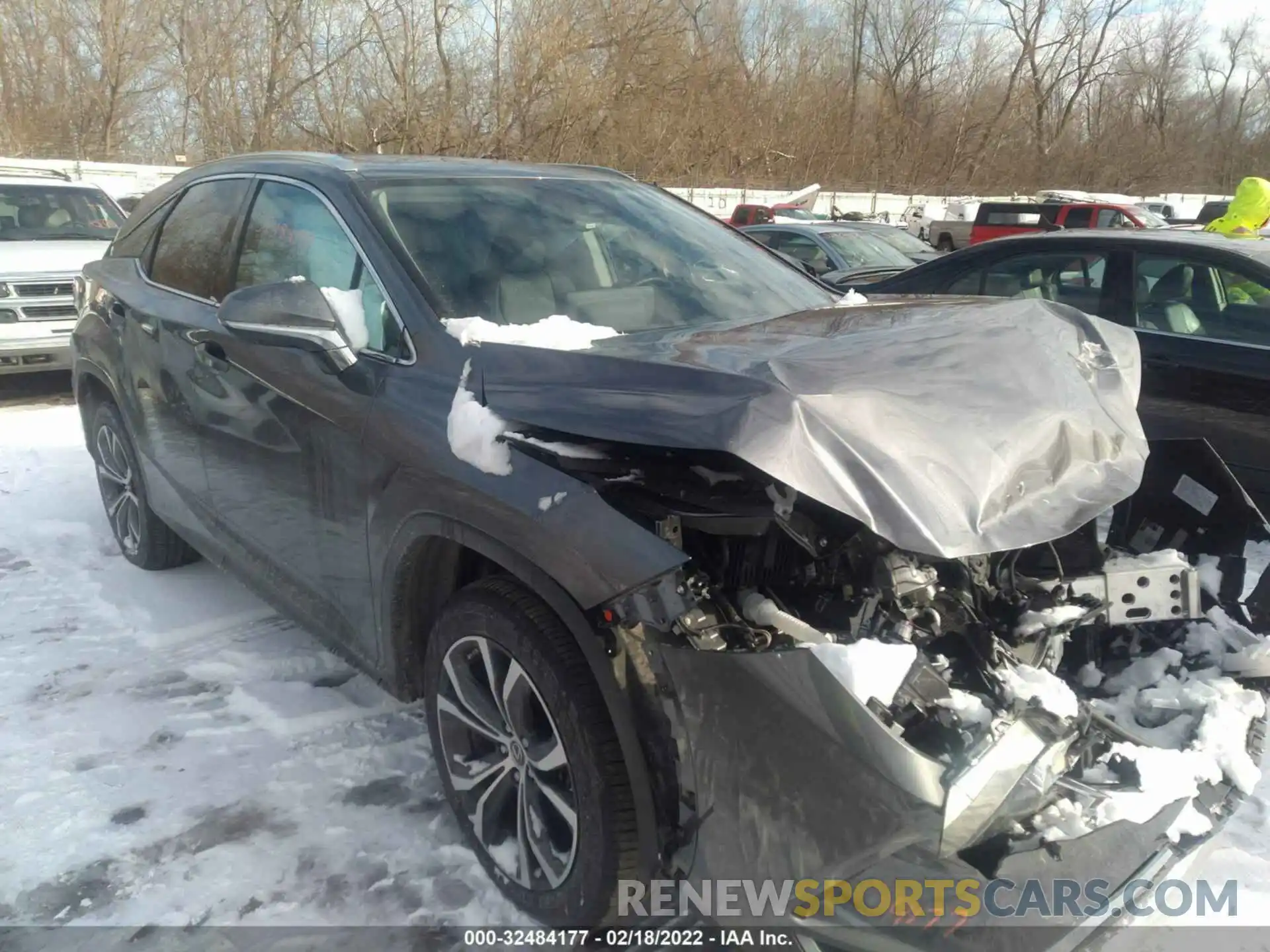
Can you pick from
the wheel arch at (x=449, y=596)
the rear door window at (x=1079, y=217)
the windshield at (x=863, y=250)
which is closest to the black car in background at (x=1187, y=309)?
the wheel arch at (x=449, y=596)

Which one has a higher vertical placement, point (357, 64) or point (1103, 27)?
point (1103, 27)

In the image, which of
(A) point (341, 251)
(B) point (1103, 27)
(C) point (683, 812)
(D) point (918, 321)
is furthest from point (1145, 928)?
(B) point (1103, 27)

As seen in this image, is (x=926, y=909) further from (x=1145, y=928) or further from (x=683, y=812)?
(x=1145, y=928)

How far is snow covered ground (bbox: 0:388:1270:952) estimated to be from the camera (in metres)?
2.60

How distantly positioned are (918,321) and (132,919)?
8.69 feet

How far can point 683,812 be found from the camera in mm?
1984

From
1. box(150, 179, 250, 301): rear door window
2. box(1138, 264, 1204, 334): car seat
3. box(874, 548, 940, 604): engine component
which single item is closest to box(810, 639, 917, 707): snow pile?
box(874, 548, 940, 604): engine component

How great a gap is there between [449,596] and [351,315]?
866 mm

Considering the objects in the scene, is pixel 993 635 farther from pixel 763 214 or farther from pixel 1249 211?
pixel 763 214

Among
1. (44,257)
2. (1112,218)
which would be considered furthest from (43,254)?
(1112,218)

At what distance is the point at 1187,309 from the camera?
5.23 meters

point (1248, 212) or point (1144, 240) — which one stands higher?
point (1248, 212)

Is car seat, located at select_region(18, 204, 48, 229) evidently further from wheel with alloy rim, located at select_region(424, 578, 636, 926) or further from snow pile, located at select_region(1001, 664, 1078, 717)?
snow pile, located at select_region(1001, 664, 1078, 717)

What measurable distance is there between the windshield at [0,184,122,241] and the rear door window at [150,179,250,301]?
241 inches
